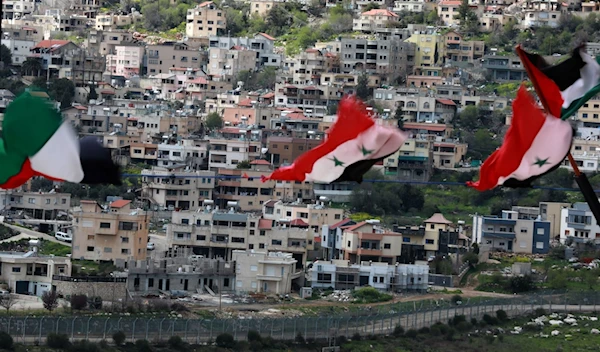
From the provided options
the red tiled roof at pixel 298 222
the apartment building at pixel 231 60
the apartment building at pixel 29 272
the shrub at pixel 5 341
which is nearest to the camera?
the shrub at pixel 5 341

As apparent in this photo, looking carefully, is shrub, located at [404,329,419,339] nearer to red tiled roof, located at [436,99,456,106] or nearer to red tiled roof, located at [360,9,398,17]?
red tiled roof, located at [436,99,456,106]

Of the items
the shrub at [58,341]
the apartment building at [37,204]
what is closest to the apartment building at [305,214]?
the apartment building at [37,204]

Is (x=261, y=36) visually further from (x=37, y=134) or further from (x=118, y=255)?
(x=37, y=134)

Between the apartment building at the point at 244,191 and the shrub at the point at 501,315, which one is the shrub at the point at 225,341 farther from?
the apartment building at the point at 244,191

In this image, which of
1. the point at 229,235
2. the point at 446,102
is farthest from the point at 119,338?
the point at 446,102

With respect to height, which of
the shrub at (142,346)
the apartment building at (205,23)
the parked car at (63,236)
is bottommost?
the shrub at (142,346)

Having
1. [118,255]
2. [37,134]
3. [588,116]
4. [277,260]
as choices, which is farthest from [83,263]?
[37,134]

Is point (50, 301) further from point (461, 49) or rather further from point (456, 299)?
point (461, 49)
